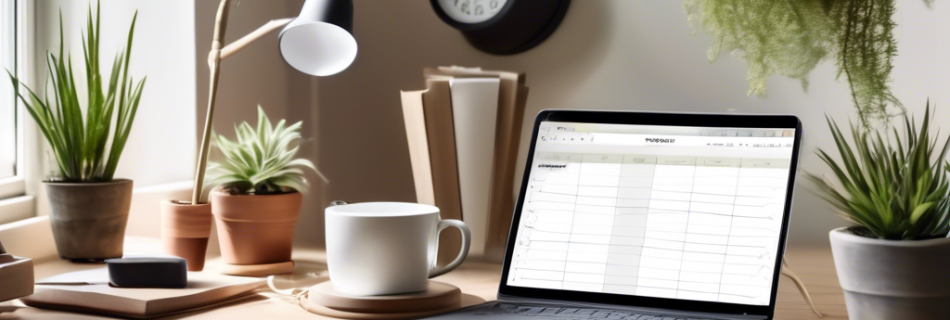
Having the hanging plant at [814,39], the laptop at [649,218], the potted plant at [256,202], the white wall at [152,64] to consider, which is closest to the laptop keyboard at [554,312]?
the laptop at [649,218]

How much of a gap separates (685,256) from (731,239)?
41mm

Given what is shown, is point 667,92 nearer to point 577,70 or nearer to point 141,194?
point 577,70

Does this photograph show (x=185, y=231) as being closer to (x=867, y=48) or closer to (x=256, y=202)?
(x=256, y=202)

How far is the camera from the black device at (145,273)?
78 cm

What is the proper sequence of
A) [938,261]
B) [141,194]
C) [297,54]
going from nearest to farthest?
[938,261], [297,54], [141,194]

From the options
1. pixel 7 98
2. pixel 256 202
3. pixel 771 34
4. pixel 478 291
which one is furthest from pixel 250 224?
pixel 771 34

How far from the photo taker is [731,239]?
716 mm

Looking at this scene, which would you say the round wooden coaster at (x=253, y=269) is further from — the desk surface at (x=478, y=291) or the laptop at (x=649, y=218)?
the laptop at (x=649, y=218)

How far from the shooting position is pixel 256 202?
971 millimetres

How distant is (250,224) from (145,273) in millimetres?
199

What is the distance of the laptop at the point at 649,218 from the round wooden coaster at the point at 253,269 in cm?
34

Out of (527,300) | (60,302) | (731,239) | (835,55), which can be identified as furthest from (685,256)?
(60,302)

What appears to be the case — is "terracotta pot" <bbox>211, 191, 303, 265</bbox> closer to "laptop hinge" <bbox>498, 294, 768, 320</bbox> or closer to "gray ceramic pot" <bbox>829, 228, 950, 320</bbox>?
"laptop hinge" <bbox>498, 294, 768, 320</bbox>

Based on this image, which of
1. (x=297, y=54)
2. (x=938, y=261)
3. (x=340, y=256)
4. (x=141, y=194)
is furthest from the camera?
(x=141, y=194)
